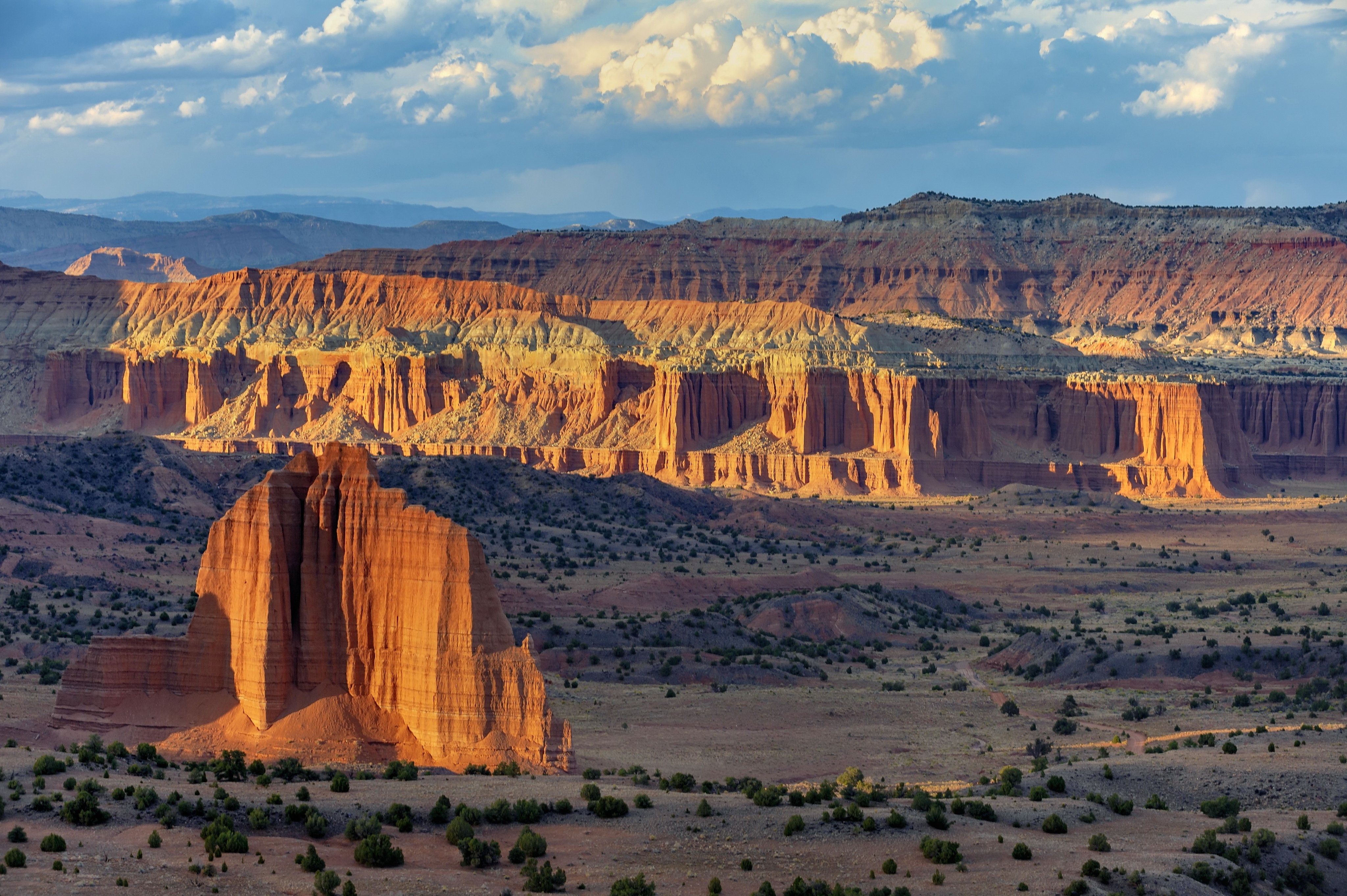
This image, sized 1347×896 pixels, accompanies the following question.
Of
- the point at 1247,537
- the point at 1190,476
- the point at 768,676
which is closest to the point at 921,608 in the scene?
the point at 768,676

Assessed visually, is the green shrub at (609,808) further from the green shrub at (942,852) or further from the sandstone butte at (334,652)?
the green shrub at (942,852)

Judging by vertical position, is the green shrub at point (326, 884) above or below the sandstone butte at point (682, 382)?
below

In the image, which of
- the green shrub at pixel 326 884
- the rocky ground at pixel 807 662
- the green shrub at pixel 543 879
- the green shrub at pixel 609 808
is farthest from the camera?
the green shrub at pixel 609 808

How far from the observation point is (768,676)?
5159 cm

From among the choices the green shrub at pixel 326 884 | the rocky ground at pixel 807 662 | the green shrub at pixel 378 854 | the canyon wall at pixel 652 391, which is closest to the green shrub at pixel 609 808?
the rocky ground at pixel 807 662

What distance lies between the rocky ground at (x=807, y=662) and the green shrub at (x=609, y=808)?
223 mm

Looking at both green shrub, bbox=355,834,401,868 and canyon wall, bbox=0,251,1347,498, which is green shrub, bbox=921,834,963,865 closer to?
green shrub, bbox=355,834,401,868

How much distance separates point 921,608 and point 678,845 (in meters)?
40.7

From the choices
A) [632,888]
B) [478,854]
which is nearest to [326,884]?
[478,854]

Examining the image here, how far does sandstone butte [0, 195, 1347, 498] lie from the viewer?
374 feet

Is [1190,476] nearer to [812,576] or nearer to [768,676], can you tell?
[812,576]

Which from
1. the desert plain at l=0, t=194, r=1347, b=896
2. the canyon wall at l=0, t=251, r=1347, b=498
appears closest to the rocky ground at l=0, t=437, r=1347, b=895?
the desert plain at l=0, t=194, r=1347, b=896

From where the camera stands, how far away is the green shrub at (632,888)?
23891 millimetres

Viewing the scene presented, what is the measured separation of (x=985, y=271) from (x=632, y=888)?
17326 cm
